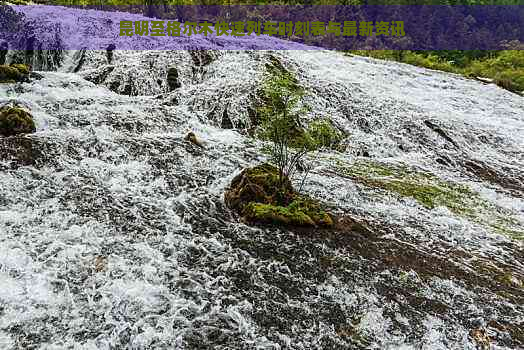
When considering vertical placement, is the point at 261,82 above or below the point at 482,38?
below

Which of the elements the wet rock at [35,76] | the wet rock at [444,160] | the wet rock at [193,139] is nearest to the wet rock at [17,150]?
the wet rock at [193,139]

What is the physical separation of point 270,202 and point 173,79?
8.86 m

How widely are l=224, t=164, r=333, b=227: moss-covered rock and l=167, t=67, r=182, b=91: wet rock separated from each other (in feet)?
23.9

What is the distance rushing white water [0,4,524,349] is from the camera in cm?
553

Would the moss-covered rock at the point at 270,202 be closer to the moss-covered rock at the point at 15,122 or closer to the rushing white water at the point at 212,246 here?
the rushing white water at the point at 212,246

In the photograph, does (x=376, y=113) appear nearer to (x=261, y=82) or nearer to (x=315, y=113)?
(x=315, y=113)

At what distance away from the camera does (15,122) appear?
9.38m

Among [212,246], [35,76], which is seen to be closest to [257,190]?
[212,246]

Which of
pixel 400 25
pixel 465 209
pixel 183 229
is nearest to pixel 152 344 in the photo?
pixel 183 229

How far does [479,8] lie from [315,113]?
68.8 meters

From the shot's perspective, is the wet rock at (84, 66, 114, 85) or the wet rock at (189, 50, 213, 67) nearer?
the wet rock at (84, 66, 114, 85)

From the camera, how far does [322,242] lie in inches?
301

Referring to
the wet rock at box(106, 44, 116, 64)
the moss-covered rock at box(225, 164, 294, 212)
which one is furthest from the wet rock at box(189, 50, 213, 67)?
the moss-covered rock at box(225, 164, 294, 212)

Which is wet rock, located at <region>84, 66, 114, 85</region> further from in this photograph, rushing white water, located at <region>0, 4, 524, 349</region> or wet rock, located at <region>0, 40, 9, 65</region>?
wet rock, located at <region>0, 40, 9, 65</region>
